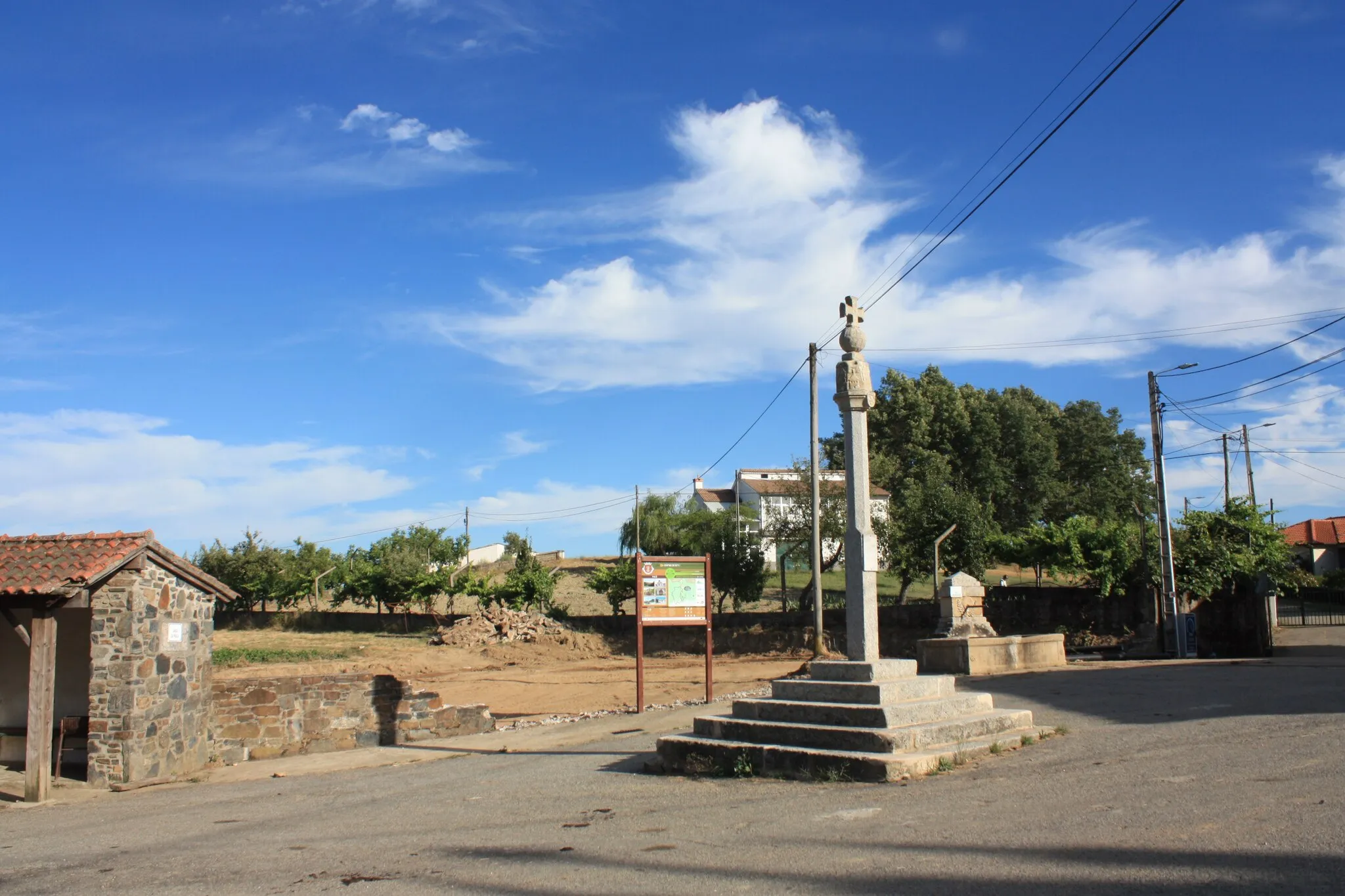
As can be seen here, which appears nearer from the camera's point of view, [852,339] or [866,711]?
[866,711]

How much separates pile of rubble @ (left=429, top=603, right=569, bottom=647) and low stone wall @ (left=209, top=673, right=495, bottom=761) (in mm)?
18714

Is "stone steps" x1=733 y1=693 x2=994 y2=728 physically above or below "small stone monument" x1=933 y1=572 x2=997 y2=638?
below

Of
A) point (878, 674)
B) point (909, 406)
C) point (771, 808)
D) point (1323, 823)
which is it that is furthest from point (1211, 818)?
point (909, 406)

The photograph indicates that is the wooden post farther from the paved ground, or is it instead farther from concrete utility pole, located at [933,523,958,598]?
concrete utility pole, located at [933,523,958,598]

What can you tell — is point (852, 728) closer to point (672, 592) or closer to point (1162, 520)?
point (672, 592)

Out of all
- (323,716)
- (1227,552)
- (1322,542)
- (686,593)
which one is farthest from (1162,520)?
(1322,542)

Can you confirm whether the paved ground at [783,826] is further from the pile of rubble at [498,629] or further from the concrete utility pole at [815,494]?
the pile of rubble at [498,629]

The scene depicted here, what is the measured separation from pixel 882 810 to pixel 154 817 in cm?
744

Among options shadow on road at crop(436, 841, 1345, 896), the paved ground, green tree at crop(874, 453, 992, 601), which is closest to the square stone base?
the paved ground

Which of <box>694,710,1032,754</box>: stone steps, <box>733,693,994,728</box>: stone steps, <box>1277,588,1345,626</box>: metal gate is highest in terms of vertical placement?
<box>733,693,994,728</box>: stone steps

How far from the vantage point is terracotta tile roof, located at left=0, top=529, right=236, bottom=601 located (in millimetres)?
11344

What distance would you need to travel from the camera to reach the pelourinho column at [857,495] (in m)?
10.1

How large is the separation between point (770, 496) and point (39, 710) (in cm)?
5118

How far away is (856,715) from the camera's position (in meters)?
8.87
